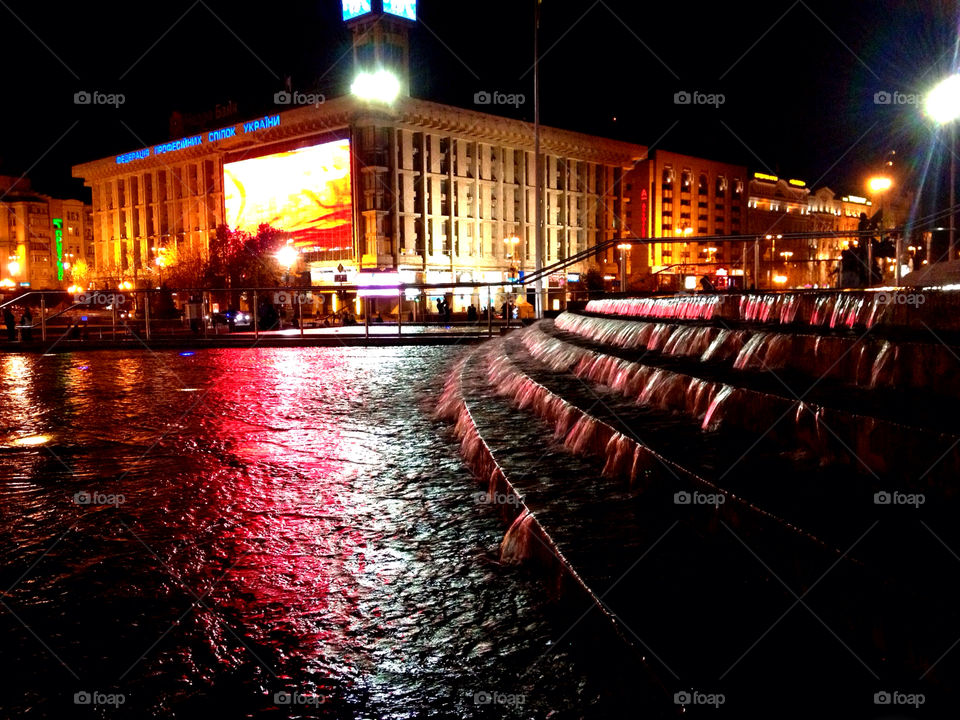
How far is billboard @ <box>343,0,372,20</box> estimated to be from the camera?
5922cm

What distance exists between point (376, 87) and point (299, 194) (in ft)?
38.5

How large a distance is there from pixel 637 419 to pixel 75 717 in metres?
3.21

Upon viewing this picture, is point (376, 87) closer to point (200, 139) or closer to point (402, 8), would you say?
point (402, 8)

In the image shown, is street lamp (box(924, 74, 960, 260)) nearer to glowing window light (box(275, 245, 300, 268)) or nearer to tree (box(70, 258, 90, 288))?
glowing window light (box(275, 245, 300, 268))

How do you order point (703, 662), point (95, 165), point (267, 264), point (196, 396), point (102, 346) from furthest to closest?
point (95, 165), point (267, 264), point (102, 346), point (196, 396), point (703, 662)

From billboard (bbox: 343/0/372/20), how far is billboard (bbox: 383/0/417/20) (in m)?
1.63

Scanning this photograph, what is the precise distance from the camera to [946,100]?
36.1 ft

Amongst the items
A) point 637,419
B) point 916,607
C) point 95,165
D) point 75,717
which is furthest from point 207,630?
point 95,165

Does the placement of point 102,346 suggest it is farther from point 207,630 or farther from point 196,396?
point 207,630

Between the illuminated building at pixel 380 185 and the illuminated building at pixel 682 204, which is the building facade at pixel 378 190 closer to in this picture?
the illuminated building at pixel 380 185

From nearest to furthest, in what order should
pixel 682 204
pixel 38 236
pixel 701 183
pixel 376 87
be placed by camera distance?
pixel 376 87, pixel 682 204, pixel 701 183, pixel 38 236

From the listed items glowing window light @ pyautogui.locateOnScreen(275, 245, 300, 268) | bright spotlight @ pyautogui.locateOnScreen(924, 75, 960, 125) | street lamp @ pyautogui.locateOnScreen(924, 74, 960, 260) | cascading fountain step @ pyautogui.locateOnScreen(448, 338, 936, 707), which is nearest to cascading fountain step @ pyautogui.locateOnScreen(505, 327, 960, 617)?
cascading fountain step @ pyautogui.locateOnScreen(448, 338, 936, 707)

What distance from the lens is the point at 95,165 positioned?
82.3 meters

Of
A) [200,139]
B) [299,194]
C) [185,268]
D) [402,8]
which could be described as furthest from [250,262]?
[402,8]
